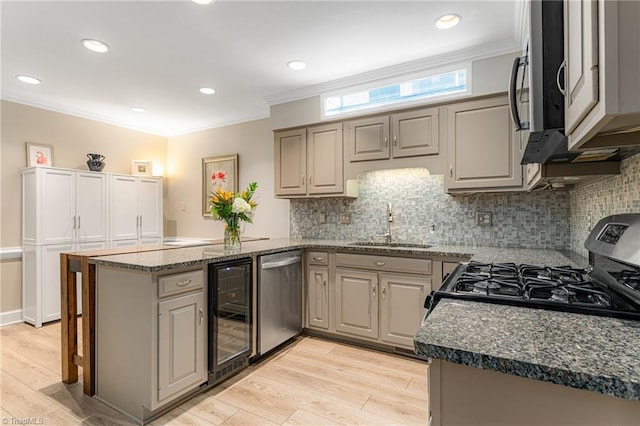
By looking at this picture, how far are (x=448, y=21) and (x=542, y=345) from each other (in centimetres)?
237

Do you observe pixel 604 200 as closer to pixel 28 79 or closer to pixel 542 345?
pixel 542 345

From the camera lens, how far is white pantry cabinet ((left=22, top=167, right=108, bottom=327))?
3607mm

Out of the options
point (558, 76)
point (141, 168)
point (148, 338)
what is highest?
point (141, 168)

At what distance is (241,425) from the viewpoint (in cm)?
190

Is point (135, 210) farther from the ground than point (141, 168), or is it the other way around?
point (141, 168)

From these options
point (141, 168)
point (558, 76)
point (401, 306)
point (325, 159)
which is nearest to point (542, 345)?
point (558, 76)

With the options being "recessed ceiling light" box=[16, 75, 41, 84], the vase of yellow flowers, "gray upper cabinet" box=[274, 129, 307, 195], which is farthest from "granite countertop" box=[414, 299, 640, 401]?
"recessed ceiling light" box=[16, 75, 41, 84]

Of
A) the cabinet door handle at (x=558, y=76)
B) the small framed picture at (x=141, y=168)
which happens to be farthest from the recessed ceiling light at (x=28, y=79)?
the cabinet door handle at (x=558, y=76)

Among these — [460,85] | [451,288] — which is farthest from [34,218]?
[460,85]

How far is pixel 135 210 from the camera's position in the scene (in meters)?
4.59

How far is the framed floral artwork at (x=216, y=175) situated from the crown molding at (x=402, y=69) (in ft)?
3.84

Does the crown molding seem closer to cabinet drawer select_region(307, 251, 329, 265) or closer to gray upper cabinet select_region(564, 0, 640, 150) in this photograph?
cabinet drawer select_region(307, 251, 329, 265)

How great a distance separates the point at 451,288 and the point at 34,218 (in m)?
4.34

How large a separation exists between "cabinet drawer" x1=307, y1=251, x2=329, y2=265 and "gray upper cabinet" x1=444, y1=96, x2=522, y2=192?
127 cm
